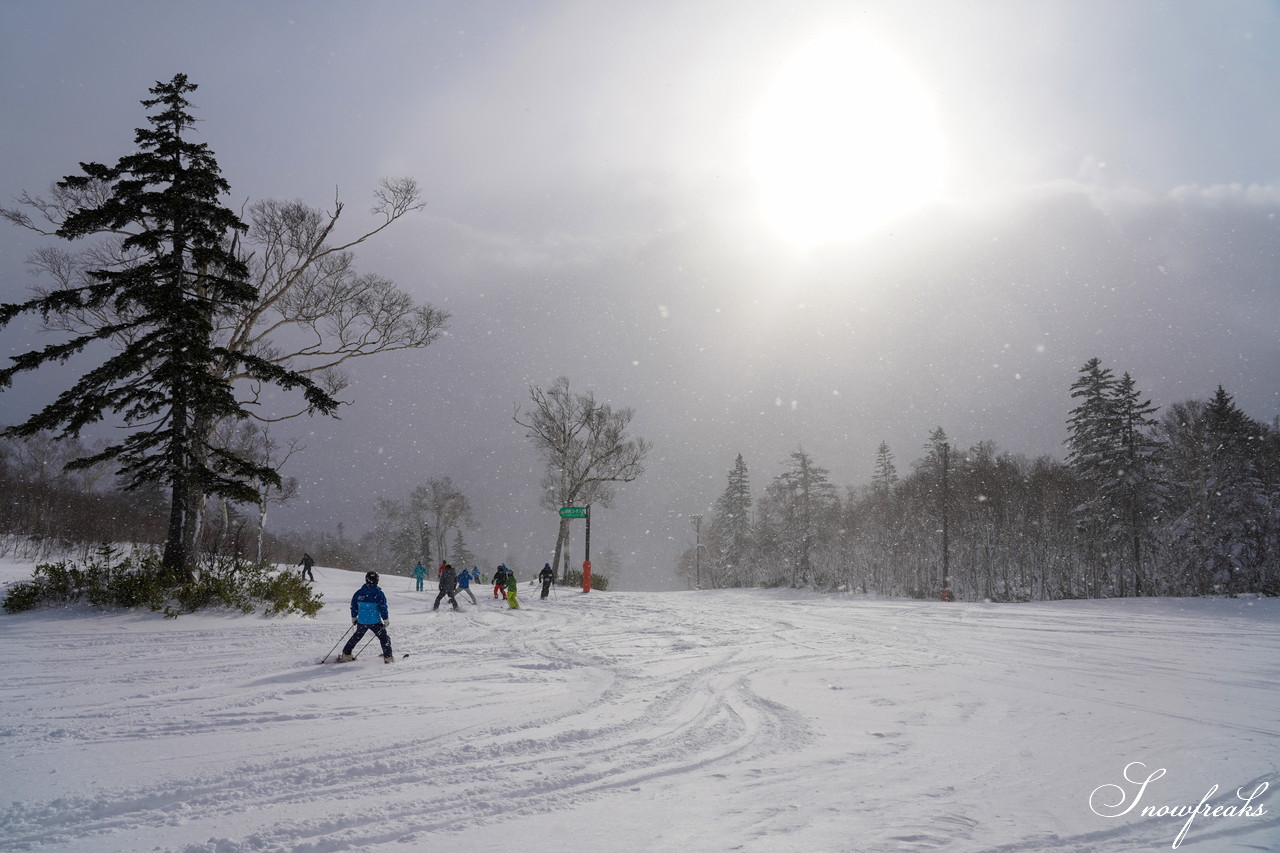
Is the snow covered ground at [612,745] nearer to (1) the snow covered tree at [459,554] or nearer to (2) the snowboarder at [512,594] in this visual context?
(2) the snowboarder at [512,594]

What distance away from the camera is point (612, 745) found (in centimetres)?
625

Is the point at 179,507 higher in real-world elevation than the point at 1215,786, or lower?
higher

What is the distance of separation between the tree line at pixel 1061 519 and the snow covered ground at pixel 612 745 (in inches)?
1064

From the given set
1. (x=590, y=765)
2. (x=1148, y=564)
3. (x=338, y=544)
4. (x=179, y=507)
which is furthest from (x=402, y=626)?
(x=338, y=544)

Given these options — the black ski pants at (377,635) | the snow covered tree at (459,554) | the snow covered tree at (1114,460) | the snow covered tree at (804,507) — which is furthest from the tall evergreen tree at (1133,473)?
the snow covered tree at (459,554)

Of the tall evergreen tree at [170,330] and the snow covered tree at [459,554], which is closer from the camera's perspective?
the tall evergreen tree at [170,330]

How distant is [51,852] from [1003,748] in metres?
8.44

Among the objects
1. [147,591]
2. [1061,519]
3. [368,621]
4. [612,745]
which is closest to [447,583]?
[147,591]

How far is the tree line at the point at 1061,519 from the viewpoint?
3231 centimetres

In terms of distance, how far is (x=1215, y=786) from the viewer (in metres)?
5.38

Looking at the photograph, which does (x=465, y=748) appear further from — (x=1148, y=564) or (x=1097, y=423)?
(x=1148, y=564)

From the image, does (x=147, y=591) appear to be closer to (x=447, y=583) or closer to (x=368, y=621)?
(x=368, y=621)

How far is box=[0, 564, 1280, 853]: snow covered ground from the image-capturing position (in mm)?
4406

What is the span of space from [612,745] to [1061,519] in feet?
172
